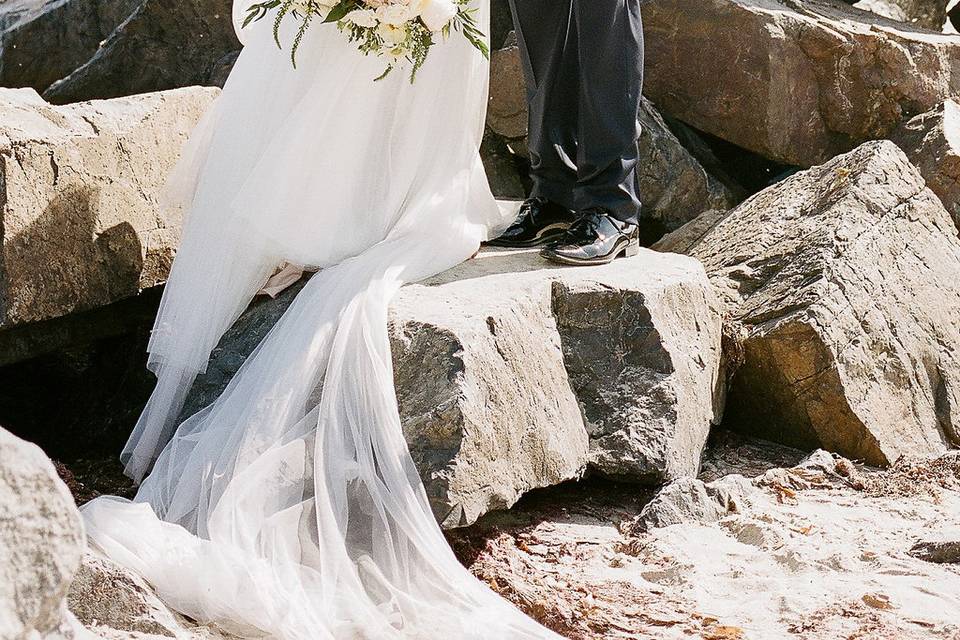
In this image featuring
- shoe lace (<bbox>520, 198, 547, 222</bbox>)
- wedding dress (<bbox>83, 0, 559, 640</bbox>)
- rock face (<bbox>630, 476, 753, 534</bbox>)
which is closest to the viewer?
wedding dress (<bbox>83, 0, 559, 640</bbox>)

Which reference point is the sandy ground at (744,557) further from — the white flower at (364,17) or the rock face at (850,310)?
the white flower at (364,17)

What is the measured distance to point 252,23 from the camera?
4258mm

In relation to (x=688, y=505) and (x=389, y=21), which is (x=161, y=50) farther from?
(x=688, y=505)

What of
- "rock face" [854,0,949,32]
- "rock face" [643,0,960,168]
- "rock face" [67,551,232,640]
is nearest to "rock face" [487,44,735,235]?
"rock face" [643,0,960,168]

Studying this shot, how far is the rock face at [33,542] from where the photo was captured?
1621mm

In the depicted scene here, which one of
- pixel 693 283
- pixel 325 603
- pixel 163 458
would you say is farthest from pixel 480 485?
pixel 693 283

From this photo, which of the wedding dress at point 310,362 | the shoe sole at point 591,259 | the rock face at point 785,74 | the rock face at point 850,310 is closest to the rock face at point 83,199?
the wedding dress at point 310,362

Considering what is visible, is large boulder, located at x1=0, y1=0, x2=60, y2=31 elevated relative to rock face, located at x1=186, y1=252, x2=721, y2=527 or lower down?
elevated

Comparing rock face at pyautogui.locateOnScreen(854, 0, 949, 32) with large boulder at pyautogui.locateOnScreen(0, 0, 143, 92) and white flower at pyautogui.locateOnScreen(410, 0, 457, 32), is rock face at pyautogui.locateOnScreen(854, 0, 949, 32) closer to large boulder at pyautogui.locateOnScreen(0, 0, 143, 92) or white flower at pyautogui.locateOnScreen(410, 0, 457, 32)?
white flower at pyautogui.locateOnScreen(410, 0, 457, 32)

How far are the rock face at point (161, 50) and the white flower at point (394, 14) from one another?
3.48 m

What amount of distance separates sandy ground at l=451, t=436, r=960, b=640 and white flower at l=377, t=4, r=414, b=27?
62.8 inches

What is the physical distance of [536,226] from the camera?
4.51 meters

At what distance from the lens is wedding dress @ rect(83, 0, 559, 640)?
2.83 m

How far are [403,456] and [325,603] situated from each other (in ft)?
1.76
